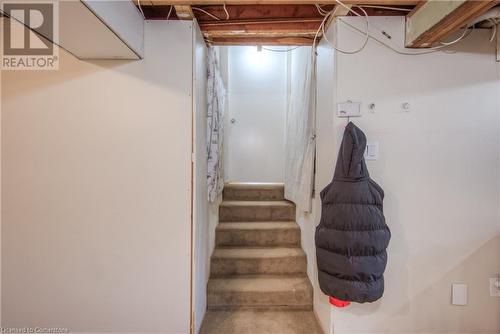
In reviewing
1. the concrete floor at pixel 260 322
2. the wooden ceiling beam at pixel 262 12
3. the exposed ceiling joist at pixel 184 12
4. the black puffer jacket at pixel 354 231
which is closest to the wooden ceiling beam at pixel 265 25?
the wooden ceiling beam at pixel 262 12

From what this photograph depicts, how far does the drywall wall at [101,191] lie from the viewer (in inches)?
60.9

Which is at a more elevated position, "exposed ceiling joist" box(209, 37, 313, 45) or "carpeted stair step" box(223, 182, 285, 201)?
"exposed ceiling joist" box(209, 37, 313, 45)

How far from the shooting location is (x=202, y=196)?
1.83 metres

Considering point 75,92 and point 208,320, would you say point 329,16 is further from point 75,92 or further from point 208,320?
point 208,320

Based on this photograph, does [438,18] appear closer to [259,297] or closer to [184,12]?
[184,12]

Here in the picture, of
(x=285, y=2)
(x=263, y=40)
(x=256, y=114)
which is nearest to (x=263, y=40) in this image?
(x=263, y=40)

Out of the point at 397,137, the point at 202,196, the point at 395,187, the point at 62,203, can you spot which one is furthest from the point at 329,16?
the point at 62,203

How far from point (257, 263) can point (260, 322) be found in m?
0.47

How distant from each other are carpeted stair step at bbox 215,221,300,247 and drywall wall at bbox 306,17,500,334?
91cm

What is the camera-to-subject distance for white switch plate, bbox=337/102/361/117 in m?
1.51

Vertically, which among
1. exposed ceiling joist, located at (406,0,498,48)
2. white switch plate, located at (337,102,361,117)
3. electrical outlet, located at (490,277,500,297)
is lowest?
electrical outlet, located at (490,277,500,297)

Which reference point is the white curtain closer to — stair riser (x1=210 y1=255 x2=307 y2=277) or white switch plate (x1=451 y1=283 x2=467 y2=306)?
stair riser (x1=210 y1=255 x2=307 y2=277)

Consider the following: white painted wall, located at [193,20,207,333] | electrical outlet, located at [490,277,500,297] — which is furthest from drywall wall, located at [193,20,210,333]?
electrical outlet, located at [490,277,500,297]

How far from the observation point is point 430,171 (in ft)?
5.05
